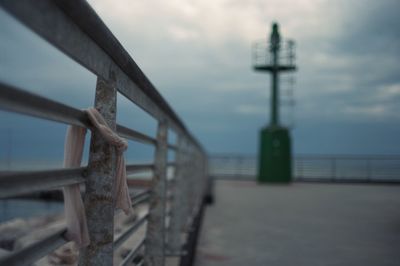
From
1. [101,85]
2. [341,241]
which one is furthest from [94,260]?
[341,241]

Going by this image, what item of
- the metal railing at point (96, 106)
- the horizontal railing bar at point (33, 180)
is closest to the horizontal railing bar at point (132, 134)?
the metal railing at point (96, 106)

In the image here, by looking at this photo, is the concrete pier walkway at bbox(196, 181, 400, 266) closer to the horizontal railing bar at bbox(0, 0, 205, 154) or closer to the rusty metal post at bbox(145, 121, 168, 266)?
the rusty metal post at bbox(145, 121, 168, 266)

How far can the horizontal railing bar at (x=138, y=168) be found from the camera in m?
2.01

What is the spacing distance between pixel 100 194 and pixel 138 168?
2.63 feet

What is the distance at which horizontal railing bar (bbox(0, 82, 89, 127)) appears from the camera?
81 centimetres

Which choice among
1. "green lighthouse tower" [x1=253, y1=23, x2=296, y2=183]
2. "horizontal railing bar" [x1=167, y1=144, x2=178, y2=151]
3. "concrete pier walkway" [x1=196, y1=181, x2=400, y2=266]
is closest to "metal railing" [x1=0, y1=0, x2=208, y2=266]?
"horizontal railing bar" [x1=167, y1=144, x2=178, y2=151]

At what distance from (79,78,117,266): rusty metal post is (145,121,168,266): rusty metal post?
3.90 ft

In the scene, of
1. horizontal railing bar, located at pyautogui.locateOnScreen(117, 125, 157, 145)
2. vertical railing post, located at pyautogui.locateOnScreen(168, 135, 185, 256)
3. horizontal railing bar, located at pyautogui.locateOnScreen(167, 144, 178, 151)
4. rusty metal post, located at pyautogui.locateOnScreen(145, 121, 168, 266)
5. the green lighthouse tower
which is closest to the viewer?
horizontal railing bar, located at pyautogui.locateOnScreen(117, 125, 157, 145)

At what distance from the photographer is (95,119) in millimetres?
1348

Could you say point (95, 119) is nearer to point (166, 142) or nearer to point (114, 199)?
point (114, 199)

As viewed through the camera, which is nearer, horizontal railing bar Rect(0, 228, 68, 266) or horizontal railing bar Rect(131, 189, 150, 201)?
horizontal railing bar Rect(0, 228, 68, 266)

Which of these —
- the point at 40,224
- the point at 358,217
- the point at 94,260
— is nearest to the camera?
the point at 94,260

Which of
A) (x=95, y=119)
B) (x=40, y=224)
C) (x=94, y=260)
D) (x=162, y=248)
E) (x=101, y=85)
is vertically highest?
(x=101, y=85)

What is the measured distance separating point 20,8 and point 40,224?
1560 centimetres
